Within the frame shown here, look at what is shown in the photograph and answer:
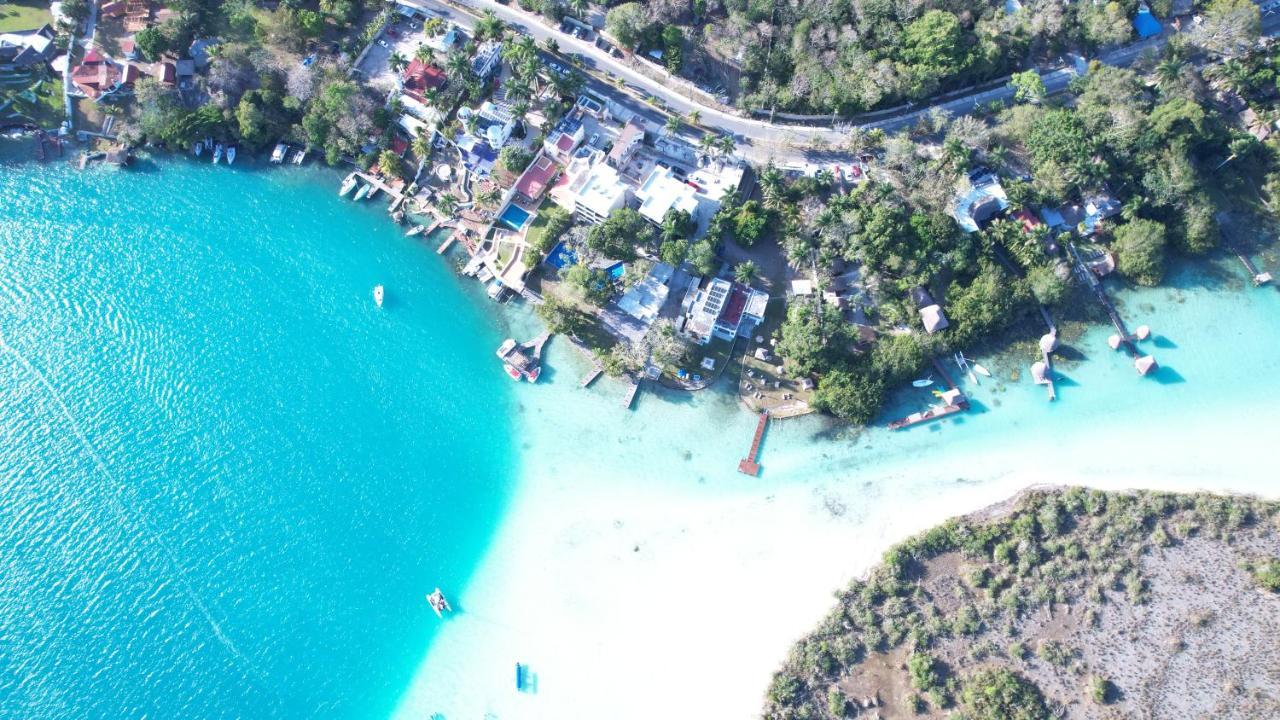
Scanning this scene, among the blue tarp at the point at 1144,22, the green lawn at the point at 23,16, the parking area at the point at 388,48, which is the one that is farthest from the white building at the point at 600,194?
the green lawn at the point at 23,16

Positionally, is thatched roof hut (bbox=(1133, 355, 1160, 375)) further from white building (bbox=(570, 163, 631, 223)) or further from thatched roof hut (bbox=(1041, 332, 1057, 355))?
white building (bbox=(570, 163, 631, 223))

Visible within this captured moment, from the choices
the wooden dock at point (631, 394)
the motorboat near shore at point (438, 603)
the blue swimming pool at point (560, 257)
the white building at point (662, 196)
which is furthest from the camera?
the blue swimming pool at point (560, 257)

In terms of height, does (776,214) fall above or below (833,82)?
below

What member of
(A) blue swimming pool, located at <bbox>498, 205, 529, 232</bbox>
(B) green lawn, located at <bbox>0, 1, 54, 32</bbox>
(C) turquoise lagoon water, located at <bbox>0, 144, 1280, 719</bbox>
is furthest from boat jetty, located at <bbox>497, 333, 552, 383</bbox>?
(B) green lawn, located at <bbox>0, 1, 54, 32</bbox>

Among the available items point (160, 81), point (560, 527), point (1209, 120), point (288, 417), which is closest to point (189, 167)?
point (160, 81)

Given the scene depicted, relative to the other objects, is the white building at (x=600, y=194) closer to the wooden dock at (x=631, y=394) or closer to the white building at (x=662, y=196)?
the white building at (x=662, y=196)

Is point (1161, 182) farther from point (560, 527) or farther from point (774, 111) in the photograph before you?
point (560, 527)
